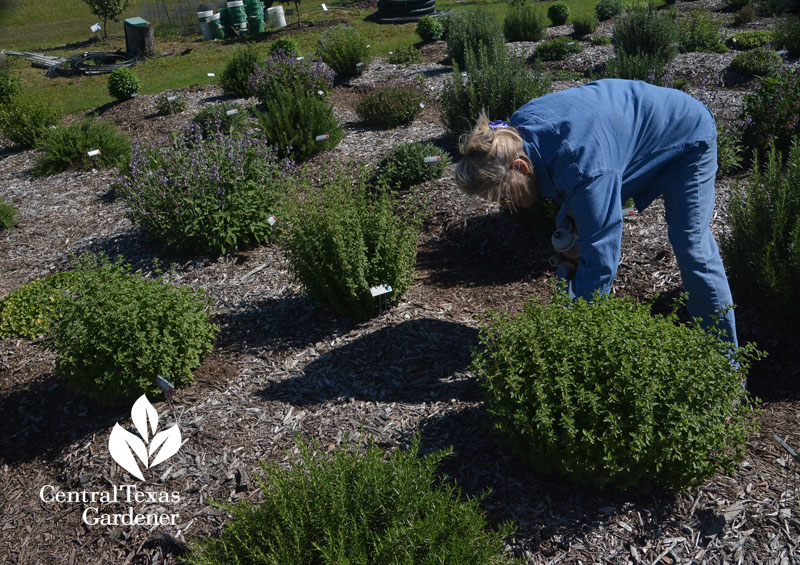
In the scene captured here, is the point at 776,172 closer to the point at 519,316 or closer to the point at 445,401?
the point at 519,316

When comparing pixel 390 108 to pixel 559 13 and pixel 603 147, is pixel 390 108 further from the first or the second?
pixel 559 13

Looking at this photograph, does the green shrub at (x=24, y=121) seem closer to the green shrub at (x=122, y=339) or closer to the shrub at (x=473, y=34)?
the shrub at (x=473, y=34)

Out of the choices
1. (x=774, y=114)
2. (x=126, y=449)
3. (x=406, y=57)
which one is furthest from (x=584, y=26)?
(x=126, y=449)


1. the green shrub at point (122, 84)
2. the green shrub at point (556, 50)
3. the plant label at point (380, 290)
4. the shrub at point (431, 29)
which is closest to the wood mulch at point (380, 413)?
the plant label at point (380, 290)

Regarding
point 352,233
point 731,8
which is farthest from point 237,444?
point 731,8

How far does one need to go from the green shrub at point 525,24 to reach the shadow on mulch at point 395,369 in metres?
10.7

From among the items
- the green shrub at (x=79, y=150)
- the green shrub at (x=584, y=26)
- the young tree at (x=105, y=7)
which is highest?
the young tree at (x=105, y=7)

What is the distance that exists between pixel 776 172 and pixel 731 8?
14.1 m

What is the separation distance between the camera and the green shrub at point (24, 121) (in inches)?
365

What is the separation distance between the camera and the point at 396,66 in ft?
38.9

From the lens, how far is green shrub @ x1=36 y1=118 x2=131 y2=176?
805cm

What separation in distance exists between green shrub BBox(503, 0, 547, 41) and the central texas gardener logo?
11868mm

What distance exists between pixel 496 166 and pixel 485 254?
7.14ft

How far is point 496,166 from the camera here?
2961mm
